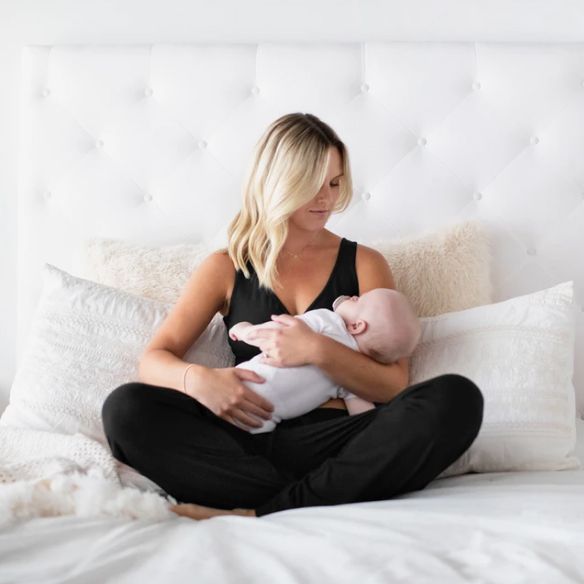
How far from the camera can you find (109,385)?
197 centimetres

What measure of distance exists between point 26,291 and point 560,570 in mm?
1684

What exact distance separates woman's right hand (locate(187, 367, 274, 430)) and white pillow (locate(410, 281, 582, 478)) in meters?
0.38

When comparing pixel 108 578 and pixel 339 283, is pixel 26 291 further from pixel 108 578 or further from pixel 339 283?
pixel 108 578

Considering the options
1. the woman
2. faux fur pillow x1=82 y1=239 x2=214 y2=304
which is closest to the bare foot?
the woman

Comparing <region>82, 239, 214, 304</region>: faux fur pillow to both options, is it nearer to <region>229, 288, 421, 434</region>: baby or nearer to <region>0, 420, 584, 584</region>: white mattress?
<region>229, 288, 421, 434</region>: baby

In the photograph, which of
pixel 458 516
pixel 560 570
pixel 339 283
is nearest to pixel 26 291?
pixel 339 283

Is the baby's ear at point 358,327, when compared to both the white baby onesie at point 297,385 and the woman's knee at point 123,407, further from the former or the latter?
the woman's knee at point 123,407

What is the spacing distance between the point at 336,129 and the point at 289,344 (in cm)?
84

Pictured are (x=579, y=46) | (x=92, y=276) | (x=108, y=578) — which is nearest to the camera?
(x=108, y=578)

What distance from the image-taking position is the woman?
1605 mm

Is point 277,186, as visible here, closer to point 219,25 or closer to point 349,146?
point 349,146

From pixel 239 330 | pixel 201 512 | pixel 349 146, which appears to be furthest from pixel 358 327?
pixel 349 146

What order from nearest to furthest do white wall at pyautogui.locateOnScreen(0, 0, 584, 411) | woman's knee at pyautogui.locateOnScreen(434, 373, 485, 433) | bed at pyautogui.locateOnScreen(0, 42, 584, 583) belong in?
woman's knee at pyautogui.locateOnScreen(434, 373, 485, 433) → bed at pyautogui.locateOnScreen(0, 42, 584, 583) → white wall at pyautogui.locateOnScreen(0, 0, 584, 411)

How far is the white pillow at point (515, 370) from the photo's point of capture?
1.87 m
